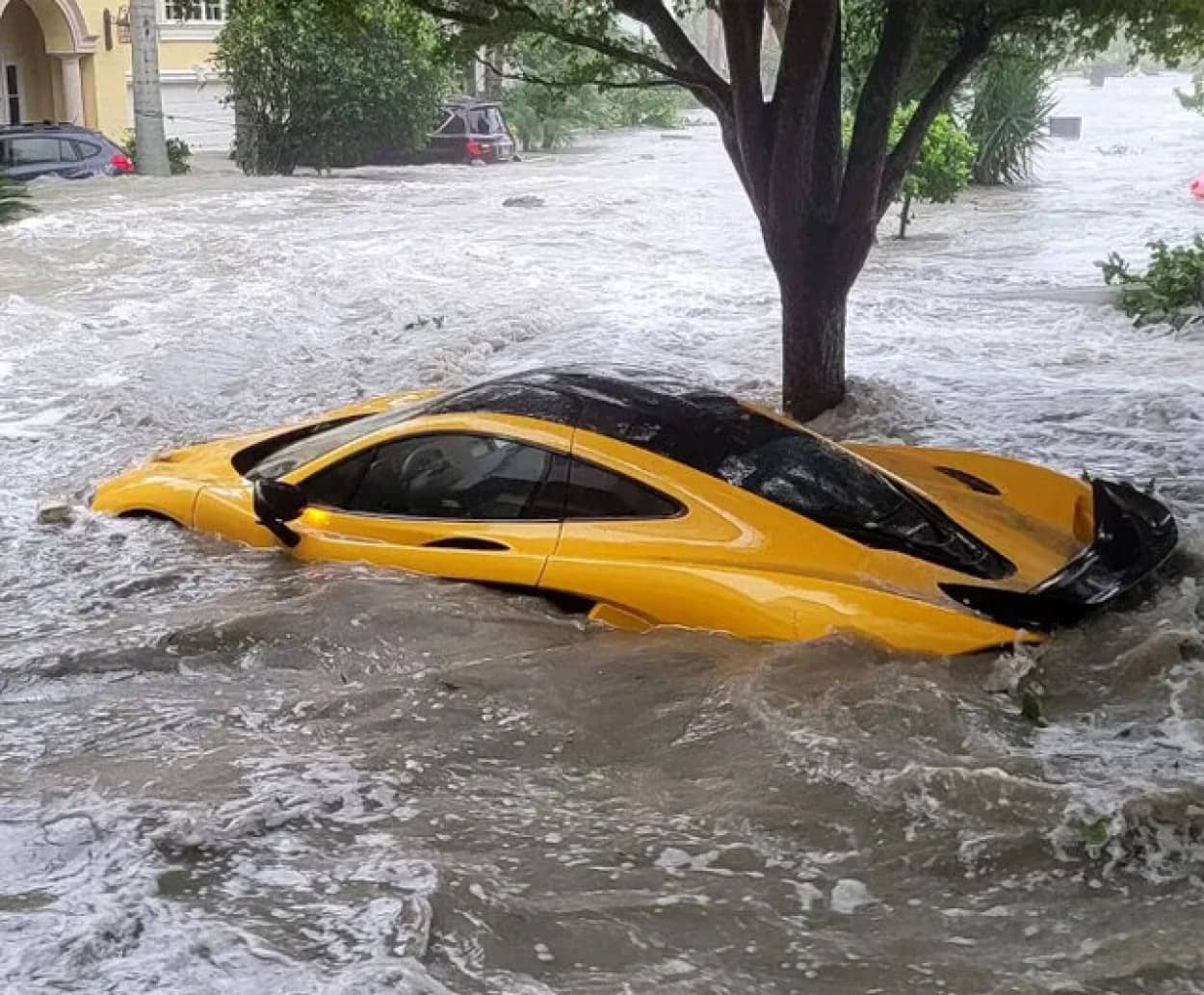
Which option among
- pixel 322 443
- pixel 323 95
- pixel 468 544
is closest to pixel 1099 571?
pixel 468 544

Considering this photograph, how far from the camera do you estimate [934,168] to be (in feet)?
68.7

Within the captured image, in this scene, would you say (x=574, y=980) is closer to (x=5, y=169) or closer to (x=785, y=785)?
(x=785, y=785)

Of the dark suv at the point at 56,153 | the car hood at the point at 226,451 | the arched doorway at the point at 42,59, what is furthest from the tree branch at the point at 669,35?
the arched doorway at the point at 42,59

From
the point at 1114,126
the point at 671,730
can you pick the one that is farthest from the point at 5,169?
the point at 1114,126

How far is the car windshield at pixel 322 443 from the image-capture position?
20.8ft

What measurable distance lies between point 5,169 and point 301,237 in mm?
6014

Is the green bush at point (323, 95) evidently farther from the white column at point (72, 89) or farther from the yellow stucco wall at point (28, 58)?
the yellow stucco wall at point (28, 58)

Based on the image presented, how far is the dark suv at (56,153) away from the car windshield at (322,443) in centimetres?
1768

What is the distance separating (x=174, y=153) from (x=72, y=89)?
4.12 m

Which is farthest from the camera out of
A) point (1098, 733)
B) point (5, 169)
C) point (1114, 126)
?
point (1114, 126)

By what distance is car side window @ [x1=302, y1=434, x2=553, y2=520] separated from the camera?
5730 mm

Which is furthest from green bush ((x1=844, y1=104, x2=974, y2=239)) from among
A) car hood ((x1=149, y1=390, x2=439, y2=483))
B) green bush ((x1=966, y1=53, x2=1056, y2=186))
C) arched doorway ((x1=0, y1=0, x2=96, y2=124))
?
arched doorway ((x1=0, y1=0, x2=96, y2=124))

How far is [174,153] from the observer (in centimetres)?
2880

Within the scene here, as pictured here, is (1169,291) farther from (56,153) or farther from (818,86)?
(56,153)
